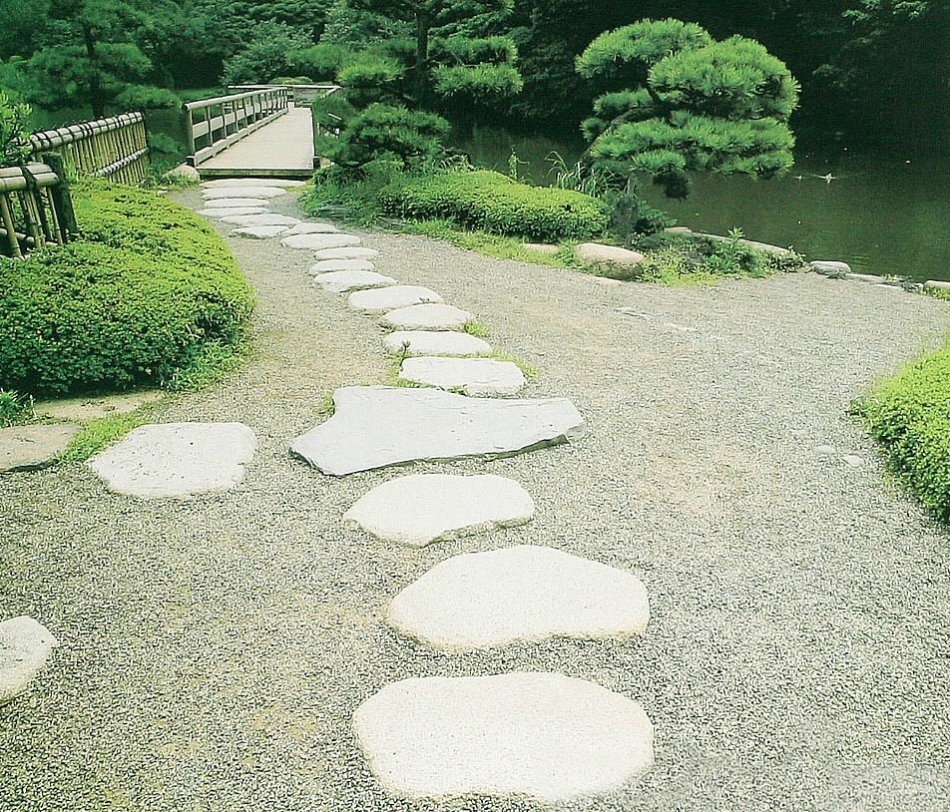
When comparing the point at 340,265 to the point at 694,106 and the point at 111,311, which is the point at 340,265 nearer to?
the point at 111,311

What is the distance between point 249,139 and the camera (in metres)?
14.2

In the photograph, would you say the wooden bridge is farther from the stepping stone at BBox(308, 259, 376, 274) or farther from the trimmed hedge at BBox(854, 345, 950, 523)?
the trimmed hedge at BBox(854, 345, 950, 523)

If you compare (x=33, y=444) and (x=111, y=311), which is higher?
(x=111, y=311)

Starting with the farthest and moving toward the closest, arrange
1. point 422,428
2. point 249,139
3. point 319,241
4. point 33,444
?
point 249,139 < point 319,241 < point 422,428 < point 33,444

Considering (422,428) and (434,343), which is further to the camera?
(434,343)

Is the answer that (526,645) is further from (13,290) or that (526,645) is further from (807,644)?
(13,290)

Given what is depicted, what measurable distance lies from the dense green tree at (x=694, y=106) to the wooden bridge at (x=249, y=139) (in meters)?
4.71

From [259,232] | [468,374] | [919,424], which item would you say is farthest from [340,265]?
[919,424]

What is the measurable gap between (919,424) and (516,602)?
1.82 m

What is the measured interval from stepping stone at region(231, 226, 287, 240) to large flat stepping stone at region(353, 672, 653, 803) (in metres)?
5.69

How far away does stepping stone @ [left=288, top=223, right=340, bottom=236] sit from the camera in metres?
7.20

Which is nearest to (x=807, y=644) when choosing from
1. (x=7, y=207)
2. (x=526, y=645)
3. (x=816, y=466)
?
(x=526, y=645)

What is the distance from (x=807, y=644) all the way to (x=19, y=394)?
312 cm

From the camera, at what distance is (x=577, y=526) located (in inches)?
104
